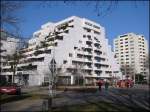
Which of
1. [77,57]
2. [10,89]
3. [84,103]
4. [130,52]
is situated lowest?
[84,103]

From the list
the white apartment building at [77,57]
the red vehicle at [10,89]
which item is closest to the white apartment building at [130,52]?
the white apartment building at [77,57]

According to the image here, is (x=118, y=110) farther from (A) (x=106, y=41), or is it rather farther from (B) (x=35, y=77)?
(A) (x=106, y=41)

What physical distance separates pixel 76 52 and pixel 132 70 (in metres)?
45.5

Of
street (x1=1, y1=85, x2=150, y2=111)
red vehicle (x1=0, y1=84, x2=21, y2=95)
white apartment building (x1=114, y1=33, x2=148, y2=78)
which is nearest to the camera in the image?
street (x1=1, y1=85, x2=150, y2=111)

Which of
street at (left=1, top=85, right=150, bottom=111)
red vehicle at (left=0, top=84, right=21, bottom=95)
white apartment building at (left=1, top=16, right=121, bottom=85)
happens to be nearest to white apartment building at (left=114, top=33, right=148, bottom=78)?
white apartment building at (left=1, top=16, right=121, bottom=85)

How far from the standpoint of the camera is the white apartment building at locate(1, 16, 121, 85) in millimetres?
84206

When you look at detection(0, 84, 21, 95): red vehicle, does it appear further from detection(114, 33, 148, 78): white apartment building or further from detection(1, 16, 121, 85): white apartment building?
detection(114, 33, 148, 78): white apartment building

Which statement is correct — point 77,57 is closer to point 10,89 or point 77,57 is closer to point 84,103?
point 10,89

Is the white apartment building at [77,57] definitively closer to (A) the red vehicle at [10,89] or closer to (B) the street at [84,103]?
(A) the red vehicle at [10,89]

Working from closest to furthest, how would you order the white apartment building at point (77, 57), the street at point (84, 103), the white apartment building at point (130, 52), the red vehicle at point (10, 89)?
1. the street at point (84, 103)
2. the red vehicle at point (10, 89)
3. the white apartment building at point (77, 57)
4. the white apartment building at point (130, 52)

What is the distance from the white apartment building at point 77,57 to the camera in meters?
84.2

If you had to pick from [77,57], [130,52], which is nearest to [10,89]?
[77,57]

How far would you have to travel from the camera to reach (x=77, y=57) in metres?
95.4

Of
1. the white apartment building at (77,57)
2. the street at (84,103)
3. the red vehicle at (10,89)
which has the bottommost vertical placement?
the street at (84,103)
